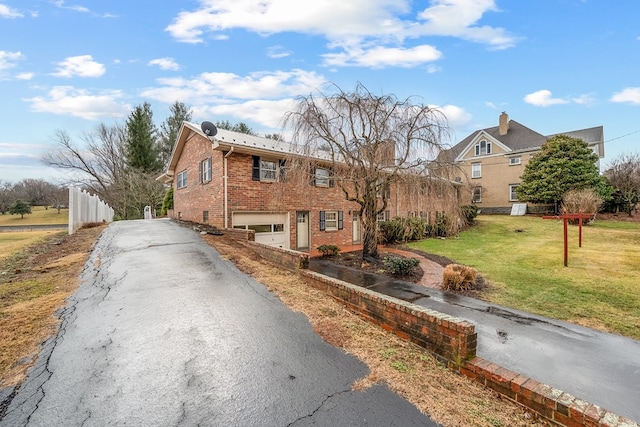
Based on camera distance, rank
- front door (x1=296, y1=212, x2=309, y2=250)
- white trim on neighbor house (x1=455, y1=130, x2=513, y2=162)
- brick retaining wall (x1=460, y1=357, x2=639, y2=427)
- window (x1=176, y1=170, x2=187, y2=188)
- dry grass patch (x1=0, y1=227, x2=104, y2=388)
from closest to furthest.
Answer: brick retaining wall (x1=460, y1=357, x2=639, y2=427)
dry grass patch (x1=0, y1=227, x2=104, y2=388)
front door (x1=296, y1=212, x2=309, y2=250)
window (x1=176, y1=170, x2=187, y2=188)
white trim on neighbor house (x1=455, y1=130, x2=513, y2=162)

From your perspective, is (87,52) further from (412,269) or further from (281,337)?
(412,269)

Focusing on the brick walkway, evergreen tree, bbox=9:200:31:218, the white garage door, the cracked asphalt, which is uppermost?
evergreen tree, bbox=9:200:31:218

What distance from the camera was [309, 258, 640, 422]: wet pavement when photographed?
3523mm

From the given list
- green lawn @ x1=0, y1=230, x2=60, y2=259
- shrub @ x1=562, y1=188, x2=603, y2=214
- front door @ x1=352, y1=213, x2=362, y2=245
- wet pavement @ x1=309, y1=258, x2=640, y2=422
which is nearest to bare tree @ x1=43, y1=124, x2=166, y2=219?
green lawn @ x1=0, y1=230, x2=60, y2=259

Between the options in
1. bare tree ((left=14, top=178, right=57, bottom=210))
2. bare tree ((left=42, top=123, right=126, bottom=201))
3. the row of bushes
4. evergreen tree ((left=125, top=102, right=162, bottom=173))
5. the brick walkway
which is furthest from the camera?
bare tree ((left=14, top=178, right=57, bottom=210))

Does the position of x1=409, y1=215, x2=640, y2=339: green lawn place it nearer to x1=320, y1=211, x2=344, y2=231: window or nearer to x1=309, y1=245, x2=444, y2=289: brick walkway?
x1=309, y1=245, x2=444, y2=289: brick walkway

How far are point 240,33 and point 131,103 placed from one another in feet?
94.0

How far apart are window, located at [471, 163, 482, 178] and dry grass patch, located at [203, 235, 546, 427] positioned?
29.7 meters

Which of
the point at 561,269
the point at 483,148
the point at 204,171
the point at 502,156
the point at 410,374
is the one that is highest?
the point at 483,148

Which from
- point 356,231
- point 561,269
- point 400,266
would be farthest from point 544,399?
point 356,231

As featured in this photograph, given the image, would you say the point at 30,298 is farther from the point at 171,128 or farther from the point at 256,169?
the point at 171,128

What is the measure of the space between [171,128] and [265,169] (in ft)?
95.9

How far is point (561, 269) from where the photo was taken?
9.73m

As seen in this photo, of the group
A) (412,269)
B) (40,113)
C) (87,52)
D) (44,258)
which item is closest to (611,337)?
(412,269)
